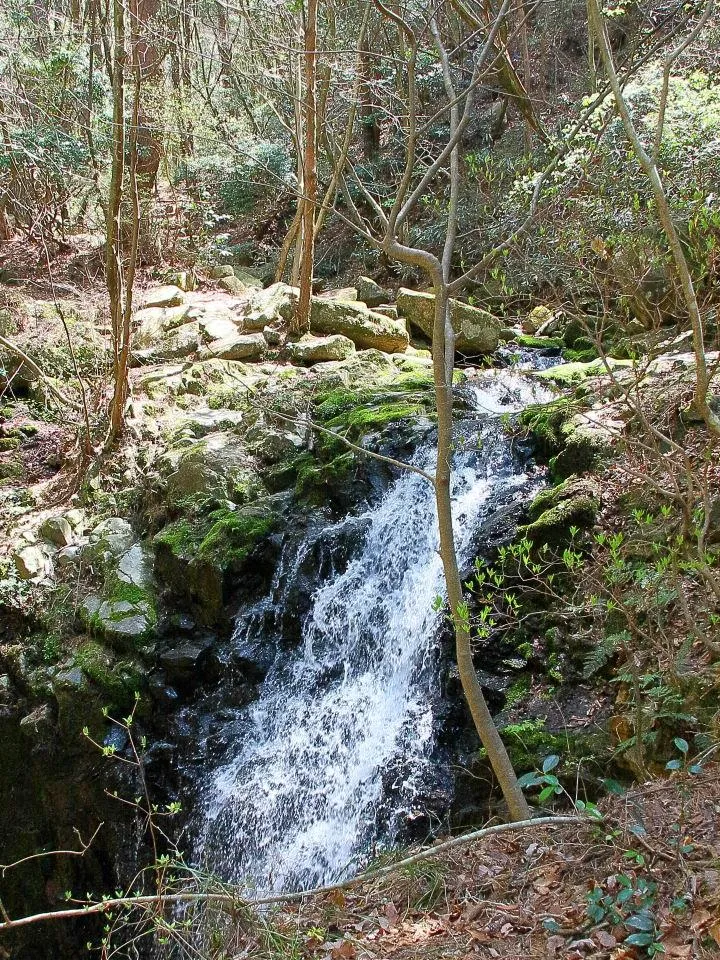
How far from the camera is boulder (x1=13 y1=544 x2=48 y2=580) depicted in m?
8.01

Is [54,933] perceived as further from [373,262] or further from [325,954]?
[373,262]

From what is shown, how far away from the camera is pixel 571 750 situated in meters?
4.64

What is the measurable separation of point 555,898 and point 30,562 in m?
6.61

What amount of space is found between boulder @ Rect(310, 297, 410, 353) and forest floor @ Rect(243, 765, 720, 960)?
7.71m

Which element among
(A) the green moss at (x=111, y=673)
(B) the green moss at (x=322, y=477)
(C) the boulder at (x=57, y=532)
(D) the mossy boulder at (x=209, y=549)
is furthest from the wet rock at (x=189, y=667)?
(C) the boulder at (x=57, y=532)

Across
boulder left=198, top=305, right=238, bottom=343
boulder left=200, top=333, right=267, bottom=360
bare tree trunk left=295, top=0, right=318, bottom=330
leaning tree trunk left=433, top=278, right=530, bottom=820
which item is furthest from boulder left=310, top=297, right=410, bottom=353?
leaning tree trunk left=433, top=278, right=530, bottom=820

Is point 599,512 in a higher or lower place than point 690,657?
higher

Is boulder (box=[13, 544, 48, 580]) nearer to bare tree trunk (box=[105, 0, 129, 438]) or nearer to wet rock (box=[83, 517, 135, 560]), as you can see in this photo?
wet rock (box=[83, 517, 135, 560])

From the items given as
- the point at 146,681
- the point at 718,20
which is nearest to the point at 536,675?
the point at 146,681

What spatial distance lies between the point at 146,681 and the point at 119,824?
4.04 ft

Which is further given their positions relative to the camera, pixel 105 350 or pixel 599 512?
pixel 105 350

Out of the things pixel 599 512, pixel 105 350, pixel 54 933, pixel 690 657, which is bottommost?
pixel 54 933

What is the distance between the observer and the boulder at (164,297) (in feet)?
40.0

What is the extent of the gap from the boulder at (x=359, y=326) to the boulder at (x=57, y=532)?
15.0 ft
